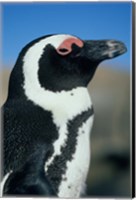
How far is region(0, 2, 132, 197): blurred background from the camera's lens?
2.93 metres

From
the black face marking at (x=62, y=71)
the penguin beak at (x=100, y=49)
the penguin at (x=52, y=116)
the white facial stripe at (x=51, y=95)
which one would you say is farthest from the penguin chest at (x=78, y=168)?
the penguin beak at (x=100, y=49)

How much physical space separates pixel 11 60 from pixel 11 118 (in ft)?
1.03

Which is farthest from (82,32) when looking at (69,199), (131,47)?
(69,199)

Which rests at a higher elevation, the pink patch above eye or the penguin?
the pink patch above eye

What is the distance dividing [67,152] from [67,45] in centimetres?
57

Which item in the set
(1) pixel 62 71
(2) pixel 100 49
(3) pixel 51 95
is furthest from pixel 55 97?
(2) pixel 100 49

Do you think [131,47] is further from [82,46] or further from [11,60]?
[11,60]

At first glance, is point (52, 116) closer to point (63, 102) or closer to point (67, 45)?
point (63, 102)

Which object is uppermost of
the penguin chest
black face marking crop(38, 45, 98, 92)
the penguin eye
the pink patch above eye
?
the pink patch above eye

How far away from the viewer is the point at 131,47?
2.92m

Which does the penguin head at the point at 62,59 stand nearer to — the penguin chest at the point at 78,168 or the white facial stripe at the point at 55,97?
the white facial stripe at the point at 55,97

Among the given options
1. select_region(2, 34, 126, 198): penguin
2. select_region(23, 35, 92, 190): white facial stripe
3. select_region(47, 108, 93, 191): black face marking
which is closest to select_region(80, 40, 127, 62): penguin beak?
select_region(2, 34, 126, 198): penguin

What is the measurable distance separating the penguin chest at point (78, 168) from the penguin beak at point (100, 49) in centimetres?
34

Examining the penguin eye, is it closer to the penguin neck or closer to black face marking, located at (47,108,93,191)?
the penguin neck
